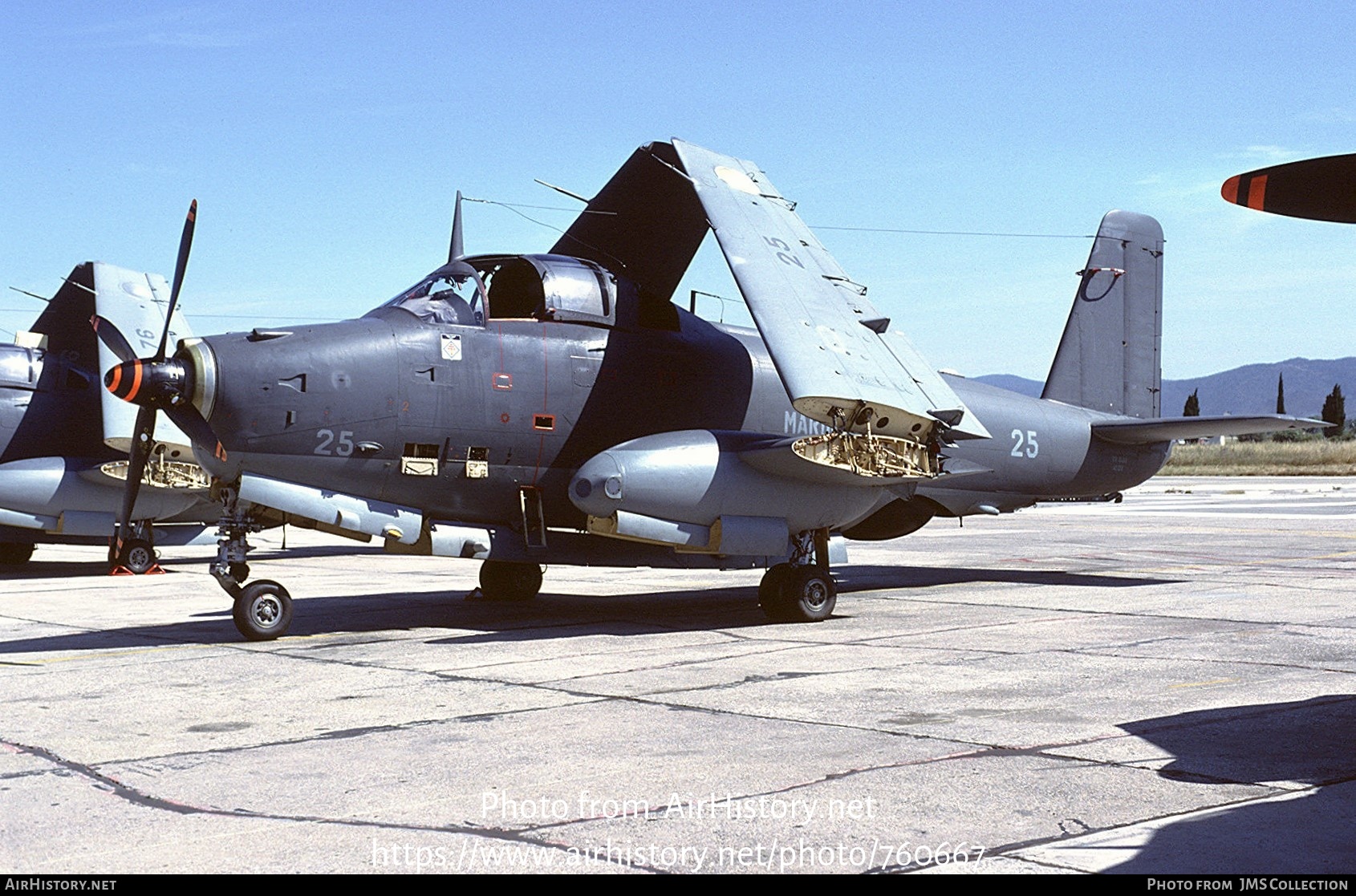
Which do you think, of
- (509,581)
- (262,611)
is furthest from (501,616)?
(262,611)

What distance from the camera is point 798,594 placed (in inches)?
515

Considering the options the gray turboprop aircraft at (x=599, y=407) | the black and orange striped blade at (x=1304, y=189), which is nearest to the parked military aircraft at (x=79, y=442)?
the gray turboprop aircraft at (x=599, y=407)

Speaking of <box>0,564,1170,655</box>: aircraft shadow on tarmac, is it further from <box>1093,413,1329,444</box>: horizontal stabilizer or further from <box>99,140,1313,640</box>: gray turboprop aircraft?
<box>1093,413,1329,444</box>: horizontal stabilizer

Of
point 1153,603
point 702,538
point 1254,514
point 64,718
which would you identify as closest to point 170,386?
point 64,718

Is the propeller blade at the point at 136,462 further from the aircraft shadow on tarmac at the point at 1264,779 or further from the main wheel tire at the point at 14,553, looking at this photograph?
the main wheel tire at the point at 14,553

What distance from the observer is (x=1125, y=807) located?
555 cm

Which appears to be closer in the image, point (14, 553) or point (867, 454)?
point (867, 454)

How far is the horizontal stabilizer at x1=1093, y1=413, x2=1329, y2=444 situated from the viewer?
1552 cm

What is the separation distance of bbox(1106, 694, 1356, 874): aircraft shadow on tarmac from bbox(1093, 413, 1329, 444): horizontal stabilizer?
8.06m

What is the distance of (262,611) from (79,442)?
10927 millimetres

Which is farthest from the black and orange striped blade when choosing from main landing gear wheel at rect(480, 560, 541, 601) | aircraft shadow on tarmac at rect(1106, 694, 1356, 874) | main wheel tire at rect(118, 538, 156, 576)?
main wheel tire at rect(118, 538, 156, 576)

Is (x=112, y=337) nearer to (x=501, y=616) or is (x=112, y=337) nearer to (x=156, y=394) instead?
(x=156, y=394)

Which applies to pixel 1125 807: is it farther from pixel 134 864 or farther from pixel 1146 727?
pixel 134 864

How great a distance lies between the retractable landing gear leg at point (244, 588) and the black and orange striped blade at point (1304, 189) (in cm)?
887
